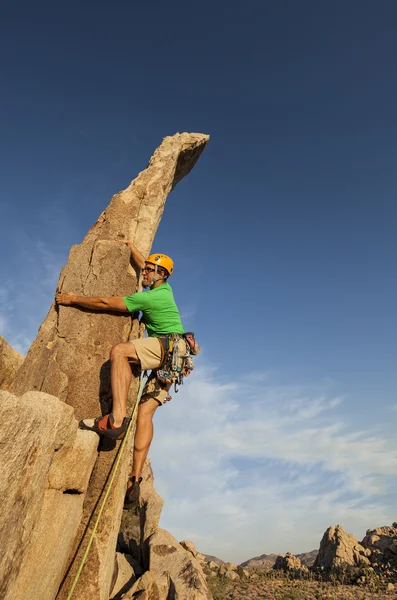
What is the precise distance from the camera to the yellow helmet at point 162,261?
700cm

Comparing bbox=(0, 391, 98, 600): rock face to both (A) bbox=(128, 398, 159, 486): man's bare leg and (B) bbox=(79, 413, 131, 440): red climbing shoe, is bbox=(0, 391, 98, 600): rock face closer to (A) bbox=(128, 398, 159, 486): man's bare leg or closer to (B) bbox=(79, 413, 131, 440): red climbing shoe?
(B) bbox=(79, 413, 131, 440): red climbing shoe

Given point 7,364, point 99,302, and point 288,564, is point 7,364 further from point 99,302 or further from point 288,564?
point 288,564

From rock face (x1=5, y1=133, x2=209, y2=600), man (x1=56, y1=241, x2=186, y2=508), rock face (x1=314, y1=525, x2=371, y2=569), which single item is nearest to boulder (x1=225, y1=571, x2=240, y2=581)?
rock face (x1=314, y1=525, x2=371, y2=569)

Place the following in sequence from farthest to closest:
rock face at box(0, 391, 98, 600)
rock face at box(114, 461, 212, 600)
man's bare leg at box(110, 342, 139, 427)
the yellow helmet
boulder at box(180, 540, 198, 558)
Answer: boulder at box(180, 540, 198, 558)
rock face at box(114, 461, 212, 600)
the yellow helmet
man's bare leg at box(110, 342, 139, 427)
rock face at box(0, 391, 98, 600)

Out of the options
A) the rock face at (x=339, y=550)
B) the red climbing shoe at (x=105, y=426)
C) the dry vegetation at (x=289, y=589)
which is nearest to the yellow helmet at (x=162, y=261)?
the red climbing shoe at (x=105, y=426)

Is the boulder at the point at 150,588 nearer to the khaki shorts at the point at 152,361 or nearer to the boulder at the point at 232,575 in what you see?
the khaki shorts at the point at 152,361

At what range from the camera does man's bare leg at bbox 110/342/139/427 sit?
5559 mm

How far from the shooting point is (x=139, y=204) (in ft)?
27.2

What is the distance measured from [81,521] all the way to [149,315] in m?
3.30

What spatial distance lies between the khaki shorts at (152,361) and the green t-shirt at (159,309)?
34 centimetres

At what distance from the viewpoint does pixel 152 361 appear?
623cm

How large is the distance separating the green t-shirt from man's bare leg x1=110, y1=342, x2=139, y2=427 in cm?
72

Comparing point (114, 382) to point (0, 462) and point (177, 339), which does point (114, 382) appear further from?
point (0, 462)

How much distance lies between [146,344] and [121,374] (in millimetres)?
662
